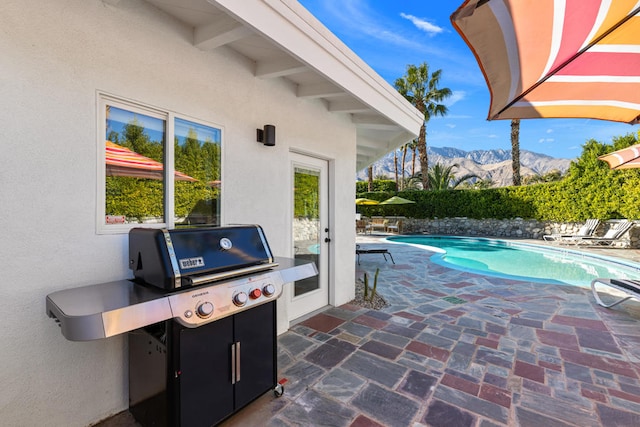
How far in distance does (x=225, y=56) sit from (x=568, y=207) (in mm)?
19455

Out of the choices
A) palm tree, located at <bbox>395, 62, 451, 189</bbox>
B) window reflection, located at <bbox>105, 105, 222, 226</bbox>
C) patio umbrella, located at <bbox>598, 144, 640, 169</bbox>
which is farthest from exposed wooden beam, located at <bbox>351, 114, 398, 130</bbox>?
palm tree, located at <bbox>395, 62, 451, 189</bbox>

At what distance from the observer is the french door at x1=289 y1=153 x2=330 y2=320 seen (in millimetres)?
4996

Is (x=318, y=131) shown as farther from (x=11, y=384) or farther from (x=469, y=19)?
(x=11, y=384)

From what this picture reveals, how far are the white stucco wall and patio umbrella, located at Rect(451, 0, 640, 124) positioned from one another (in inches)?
110

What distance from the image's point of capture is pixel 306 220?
5.26 metres

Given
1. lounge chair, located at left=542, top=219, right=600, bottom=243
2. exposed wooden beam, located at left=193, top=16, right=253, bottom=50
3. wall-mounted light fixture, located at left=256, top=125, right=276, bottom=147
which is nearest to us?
exposed wooden beam, located at left=193, top=16, right=253, bottom=50

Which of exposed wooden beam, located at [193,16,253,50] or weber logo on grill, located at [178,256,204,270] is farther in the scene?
exposed wooden beam, located at [193,16,253,50]

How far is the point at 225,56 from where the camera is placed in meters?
3.56

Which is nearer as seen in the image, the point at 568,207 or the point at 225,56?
the point at 225,56

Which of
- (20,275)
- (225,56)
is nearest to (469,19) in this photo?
(225,56)

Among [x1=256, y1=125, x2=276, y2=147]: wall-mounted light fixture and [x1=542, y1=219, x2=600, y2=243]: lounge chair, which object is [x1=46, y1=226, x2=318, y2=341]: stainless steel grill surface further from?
[x1=542, y1=219, x2=600, y2=243]: lounge chair

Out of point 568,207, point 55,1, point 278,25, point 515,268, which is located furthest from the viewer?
point 568,207

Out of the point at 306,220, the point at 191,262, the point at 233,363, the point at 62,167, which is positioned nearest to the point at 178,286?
the point at 191,262

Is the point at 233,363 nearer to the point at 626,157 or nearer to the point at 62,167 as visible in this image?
the point at 62,167
